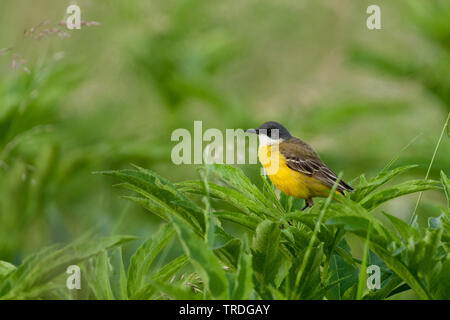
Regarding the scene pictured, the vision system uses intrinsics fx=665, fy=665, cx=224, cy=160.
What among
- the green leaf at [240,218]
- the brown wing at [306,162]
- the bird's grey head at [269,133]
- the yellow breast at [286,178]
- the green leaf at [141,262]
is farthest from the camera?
the bird's grey head at [269,133]

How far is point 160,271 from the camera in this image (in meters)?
1.66

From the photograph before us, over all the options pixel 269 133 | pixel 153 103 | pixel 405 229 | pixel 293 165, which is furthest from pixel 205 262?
pixel 153 103

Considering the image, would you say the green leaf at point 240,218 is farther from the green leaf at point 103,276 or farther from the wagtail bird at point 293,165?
the wagtail bird at point 293,165

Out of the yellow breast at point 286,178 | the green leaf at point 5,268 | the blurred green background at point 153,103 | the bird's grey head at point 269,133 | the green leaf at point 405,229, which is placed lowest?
the green leaf at point 5,268

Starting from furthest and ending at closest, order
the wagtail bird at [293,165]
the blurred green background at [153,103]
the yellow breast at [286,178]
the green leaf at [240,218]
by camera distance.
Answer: the blurred green background at [153,103], the wagtail bird at [293,165], the yellow breast at [286,178], the green leaf at [240,218]

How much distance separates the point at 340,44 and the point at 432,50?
3462 millimetres

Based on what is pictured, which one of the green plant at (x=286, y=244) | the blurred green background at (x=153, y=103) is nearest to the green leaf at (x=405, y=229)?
the green plant at (x=286, y=244)

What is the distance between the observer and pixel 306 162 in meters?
2.97

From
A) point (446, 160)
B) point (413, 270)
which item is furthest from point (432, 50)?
point (413, 270)

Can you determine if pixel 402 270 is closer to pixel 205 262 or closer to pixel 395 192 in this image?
pixel 395 192

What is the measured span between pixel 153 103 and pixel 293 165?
4.06 meters

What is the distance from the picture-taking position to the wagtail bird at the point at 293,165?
2.49 m

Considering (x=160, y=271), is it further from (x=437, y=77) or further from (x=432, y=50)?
(x=432, y=50)
